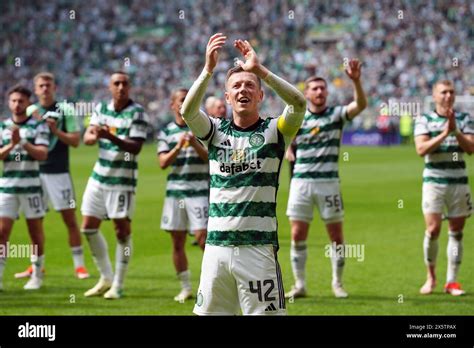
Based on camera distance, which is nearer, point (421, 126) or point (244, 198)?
point (244, 198)

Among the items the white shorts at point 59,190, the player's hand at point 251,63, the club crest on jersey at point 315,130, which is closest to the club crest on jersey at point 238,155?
the player's hand at point 251,63

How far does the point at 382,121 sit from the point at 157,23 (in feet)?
56.2

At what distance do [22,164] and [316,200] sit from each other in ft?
11.4

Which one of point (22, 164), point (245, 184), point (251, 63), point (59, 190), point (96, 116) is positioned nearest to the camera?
point (251, 63)

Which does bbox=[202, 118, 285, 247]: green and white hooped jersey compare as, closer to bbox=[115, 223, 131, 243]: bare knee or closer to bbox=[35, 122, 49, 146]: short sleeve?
bbox=[115, 223, 131, 243]: bare knee

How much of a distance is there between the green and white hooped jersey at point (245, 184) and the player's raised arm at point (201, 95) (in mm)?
82

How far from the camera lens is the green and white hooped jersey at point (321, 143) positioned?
31.7ft

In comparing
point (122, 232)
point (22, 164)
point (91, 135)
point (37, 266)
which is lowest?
point (37, 266)

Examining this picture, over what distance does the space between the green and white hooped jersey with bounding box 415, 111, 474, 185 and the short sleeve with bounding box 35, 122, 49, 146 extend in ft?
14.0

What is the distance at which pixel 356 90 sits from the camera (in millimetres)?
8852

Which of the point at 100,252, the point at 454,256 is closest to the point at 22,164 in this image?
the point at 100,252

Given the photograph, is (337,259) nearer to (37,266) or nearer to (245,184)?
(37,266)
